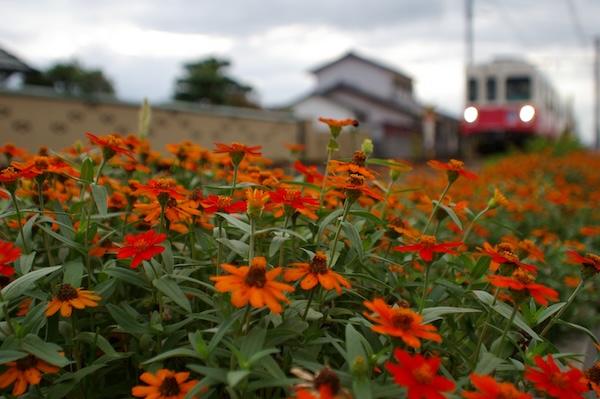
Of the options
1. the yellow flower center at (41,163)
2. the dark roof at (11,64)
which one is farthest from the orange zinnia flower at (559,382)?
the dark roof at (11,64)

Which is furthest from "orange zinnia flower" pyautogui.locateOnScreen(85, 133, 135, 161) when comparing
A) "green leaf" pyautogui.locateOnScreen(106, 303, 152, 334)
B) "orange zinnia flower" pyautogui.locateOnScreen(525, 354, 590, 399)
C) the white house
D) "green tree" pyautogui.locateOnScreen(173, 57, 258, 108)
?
"green tree" pyautogui.locateOnScreen(173, 57, 258, 108)

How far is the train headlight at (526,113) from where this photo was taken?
1339 cm

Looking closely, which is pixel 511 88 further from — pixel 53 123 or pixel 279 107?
pixel 279 107

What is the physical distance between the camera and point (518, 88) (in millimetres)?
13688

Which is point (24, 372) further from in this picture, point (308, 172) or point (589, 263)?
point (589, 263)

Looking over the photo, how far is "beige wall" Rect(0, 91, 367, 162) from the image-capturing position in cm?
767

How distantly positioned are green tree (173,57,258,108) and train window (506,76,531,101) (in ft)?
56.9

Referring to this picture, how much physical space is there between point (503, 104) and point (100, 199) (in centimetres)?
1410

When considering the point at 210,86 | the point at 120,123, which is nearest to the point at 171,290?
the point at 120,123

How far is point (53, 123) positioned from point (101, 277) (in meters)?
7.78

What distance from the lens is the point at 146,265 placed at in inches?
40.1

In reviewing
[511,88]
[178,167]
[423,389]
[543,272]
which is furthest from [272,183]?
[511,88]

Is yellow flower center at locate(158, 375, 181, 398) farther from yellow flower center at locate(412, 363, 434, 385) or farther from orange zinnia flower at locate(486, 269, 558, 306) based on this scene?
orange zinnia flower at locate(486, 269, 558, 306)

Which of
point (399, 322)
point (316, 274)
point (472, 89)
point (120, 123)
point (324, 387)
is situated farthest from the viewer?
point (472, 89)
